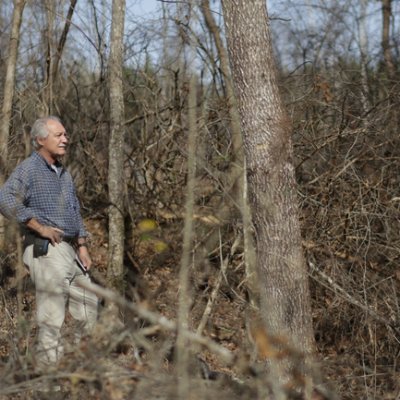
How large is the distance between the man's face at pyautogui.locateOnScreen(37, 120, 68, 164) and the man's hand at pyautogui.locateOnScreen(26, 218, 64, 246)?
0.54m

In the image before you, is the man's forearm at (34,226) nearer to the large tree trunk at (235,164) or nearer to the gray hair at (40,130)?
the gray hair at (40,130)

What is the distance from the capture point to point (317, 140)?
8562 mm

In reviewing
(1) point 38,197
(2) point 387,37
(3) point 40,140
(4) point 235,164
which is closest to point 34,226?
(1) point 38,197

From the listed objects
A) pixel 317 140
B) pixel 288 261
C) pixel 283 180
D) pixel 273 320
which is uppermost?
pixel 317 140

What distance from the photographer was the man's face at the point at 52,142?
246 inches

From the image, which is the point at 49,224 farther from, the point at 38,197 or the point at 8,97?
the point at 8,97

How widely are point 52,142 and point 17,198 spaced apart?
531mm

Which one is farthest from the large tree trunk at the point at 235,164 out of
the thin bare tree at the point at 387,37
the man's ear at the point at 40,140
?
the thin bare tree at the point at 387,37

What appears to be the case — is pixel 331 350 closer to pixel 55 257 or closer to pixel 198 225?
pixel 198 225

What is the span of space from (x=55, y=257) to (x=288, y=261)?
67.1 inches

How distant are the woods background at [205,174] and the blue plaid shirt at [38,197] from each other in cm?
42

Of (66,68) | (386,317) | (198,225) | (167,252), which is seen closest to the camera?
(386,317)

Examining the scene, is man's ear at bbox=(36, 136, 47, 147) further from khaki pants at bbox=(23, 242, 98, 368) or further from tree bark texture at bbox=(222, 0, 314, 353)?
tree bark texture at bbox=(222, 0, 314, 353)

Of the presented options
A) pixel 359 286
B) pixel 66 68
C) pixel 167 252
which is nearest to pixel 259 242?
pixel 359 286
